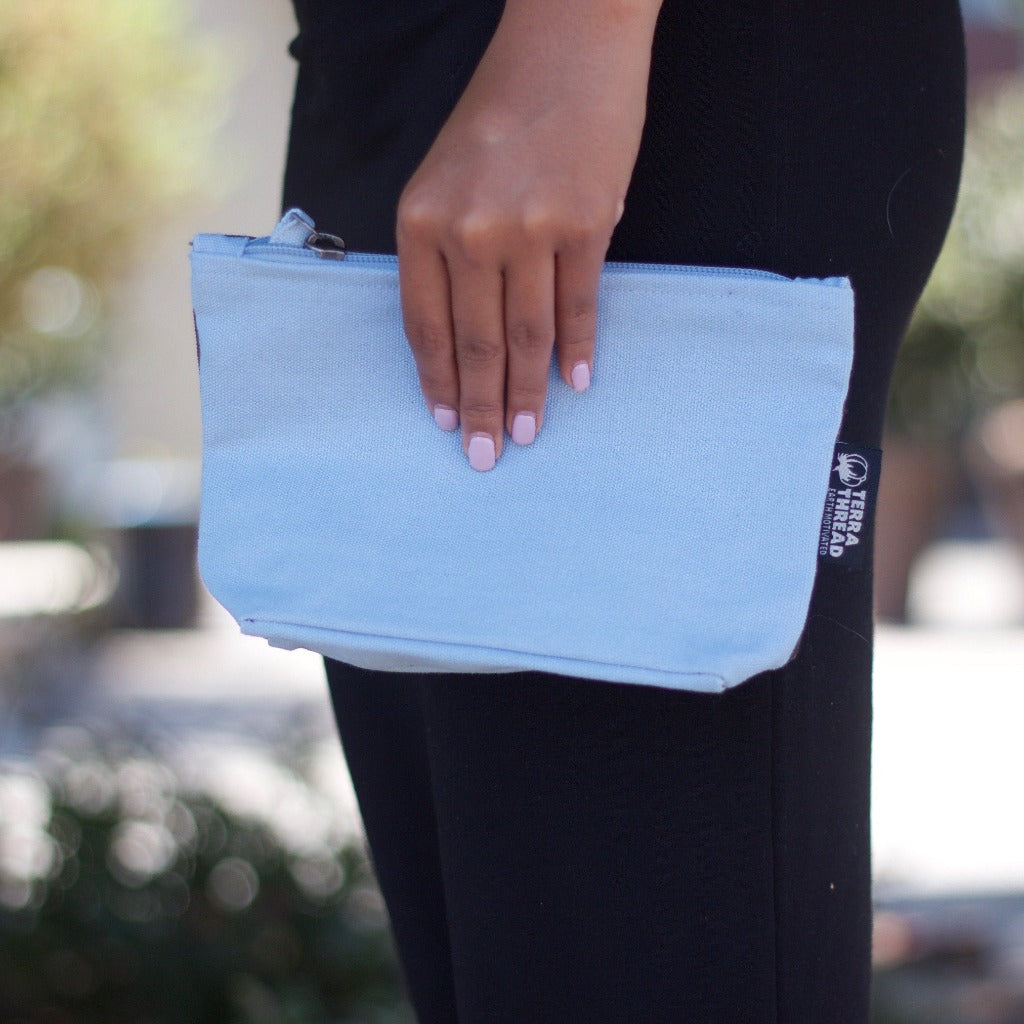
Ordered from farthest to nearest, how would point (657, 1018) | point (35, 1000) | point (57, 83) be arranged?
1. point (57, 83)
2. point (35, 1000)
3. point (657, 1018)

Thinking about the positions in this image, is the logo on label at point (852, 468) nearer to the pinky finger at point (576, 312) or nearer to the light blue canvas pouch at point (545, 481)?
the light blue canvas pouch at point (545, 481)

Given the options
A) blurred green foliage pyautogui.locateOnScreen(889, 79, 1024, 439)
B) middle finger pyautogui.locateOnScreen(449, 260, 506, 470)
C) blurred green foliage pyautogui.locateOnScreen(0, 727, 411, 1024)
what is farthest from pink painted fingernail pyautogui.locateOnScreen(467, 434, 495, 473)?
blurred green foliage pyautogui.locateOnScreen(889, 79, 1024, 439)

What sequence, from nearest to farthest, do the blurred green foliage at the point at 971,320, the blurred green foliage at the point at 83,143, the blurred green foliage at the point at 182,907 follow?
the blurred green foliage at the point at 182,907 → the blurred green foliage at the point at 83,143 → the blurred green foliage at the point at 971,320

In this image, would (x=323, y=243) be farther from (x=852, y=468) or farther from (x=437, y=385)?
(x=852, y=468)

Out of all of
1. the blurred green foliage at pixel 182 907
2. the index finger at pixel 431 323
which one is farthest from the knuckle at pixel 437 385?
the blurred green foliage at pixel 182 907

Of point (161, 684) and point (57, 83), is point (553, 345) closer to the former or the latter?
point (57, 83)

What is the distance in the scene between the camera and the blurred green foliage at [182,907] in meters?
1.99

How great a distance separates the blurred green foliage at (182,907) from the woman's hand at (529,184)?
1.43m

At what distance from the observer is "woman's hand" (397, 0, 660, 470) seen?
2.25 ft

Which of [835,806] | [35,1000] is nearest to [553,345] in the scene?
[835,806]

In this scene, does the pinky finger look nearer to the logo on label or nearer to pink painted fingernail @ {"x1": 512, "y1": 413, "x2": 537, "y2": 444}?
pink painted fingernail @ {"x1": 512, "y1": 413, "x2": 537, "y2": 444}

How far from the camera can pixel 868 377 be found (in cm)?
83

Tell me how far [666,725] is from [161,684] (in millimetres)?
4434

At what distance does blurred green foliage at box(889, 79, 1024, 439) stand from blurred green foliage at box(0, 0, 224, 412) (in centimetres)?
319
